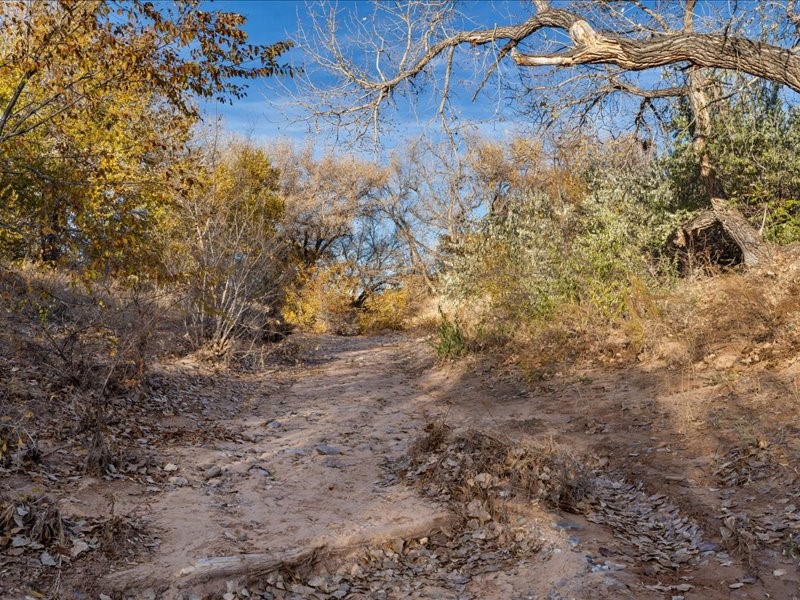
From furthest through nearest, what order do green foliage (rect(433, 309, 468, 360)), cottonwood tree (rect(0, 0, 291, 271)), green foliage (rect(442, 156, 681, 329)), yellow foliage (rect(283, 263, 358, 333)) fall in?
yellow foliage (rect(283, 263, 358, 333))
green foliage (rect(433, 309, 468, 360))
green foliage (rect(442, 156, 681, 329))
cottonwood tree (rect(0, 0, 291, 271))

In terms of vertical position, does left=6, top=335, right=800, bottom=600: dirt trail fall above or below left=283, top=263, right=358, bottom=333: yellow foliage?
below

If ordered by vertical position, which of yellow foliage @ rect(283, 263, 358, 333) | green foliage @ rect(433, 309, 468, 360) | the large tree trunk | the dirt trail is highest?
the large tree trunk

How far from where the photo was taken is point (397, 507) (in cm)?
471

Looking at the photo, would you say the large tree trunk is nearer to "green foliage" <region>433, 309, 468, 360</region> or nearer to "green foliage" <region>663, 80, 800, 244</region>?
"green foliage" <region>663, 80, 800, 244</region>

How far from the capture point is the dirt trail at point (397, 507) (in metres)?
3.50

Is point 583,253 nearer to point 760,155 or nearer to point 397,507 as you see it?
point 760,155

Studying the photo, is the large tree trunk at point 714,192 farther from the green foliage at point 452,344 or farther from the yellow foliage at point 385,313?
the yellow foliage at point 385,313

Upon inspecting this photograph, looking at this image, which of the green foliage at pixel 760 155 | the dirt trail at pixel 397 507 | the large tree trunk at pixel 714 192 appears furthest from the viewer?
the green foliage at pixel 760 155

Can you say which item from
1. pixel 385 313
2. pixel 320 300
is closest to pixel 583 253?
pixel 320 300

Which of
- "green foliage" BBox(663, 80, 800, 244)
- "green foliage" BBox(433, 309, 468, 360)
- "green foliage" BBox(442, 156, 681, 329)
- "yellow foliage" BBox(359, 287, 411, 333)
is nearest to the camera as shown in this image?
"green foliage" BBox(442, 156, 681, 329)

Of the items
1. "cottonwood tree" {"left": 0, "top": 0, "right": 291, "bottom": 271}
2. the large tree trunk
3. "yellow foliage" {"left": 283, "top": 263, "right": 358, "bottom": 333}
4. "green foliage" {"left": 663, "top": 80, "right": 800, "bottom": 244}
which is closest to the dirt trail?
"cottonwood tree" {"left": 0, "top": 0, "right": 291, "bottom": 271}

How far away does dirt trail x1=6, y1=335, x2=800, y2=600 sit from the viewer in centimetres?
350

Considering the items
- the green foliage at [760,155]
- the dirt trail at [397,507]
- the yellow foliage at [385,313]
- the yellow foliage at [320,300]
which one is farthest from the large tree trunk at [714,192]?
A: the yellow foliage at [385,313]

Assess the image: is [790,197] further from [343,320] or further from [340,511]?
[343,320]
